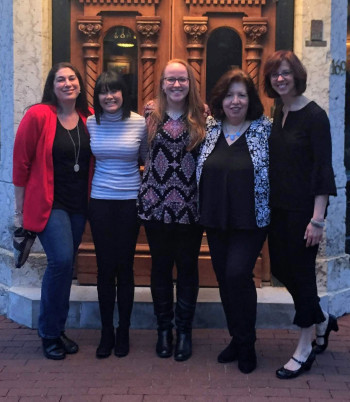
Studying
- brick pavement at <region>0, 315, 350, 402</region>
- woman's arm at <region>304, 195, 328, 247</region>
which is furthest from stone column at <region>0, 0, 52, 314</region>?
woman's arm at <region>304, 195, 328, 247</region>

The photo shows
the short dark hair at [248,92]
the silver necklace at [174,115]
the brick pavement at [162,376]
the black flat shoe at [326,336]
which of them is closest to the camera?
the brick pavement at [162,376]

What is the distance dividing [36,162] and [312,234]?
6.08 ft

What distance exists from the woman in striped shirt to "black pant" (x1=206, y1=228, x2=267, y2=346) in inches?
23.3

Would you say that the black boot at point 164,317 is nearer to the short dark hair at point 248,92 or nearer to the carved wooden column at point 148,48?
the short dark hair at point 248,92

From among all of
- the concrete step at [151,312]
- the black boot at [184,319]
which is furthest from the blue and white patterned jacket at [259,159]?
the concrete step at [151,312]

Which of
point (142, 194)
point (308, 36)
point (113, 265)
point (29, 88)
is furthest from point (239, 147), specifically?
point (29, 88)

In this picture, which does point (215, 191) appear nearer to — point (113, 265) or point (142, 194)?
point (142, 194)

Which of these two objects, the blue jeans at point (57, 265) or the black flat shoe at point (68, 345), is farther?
the black flat shoe at point (68, 345)

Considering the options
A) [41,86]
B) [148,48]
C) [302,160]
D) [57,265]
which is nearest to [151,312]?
[57,265]

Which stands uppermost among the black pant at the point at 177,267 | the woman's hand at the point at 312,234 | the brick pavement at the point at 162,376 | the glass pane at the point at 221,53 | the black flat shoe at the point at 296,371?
the glass pane at the point at 221,53

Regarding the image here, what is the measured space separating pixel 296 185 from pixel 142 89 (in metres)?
1.92

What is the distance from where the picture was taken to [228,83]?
452 centimetres

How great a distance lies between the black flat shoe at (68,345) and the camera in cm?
495

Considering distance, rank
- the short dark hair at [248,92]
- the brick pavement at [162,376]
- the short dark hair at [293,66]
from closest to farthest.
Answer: the brick pavement at [162,376]
the short dark hair at [293,66]
the short dark hair at [248,92]
